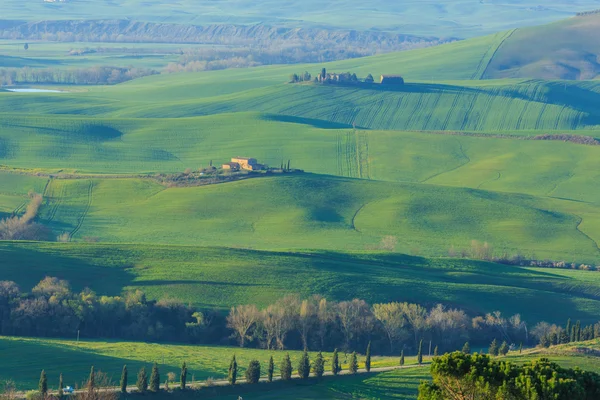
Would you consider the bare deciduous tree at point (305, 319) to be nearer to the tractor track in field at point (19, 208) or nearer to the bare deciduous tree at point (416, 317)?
the bare deciduous tree at point (416, 317)

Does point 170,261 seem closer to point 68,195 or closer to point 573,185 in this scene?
point 68,195

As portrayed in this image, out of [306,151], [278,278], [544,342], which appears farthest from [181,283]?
[306,151]

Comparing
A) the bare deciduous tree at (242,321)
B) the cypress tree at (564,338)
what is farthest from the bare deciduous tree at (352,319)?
the cypress tree at (564,338)

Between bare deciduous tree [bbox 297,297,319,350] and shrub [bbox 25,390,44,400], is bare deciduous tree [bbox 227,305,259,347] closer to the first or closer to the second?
bare deciduous tree [bbox 297,297,319,350]

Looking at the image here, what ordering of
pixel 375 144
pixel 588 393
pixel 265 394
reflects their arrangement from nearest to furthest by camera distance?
1. pixel 588 393
2. pixel 265 394
3. pixel 375 144

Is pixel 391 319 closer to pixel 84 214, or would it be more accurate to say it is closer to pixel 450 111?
pixel 84 214

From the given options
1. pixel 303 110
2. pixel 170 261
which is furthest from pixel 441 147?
pixel 170 261

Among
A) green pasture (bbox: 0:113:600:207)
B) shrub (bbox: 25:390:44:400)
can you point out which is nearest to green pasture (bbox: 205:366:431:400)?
shrub (bbox: 25:390:44:400)
